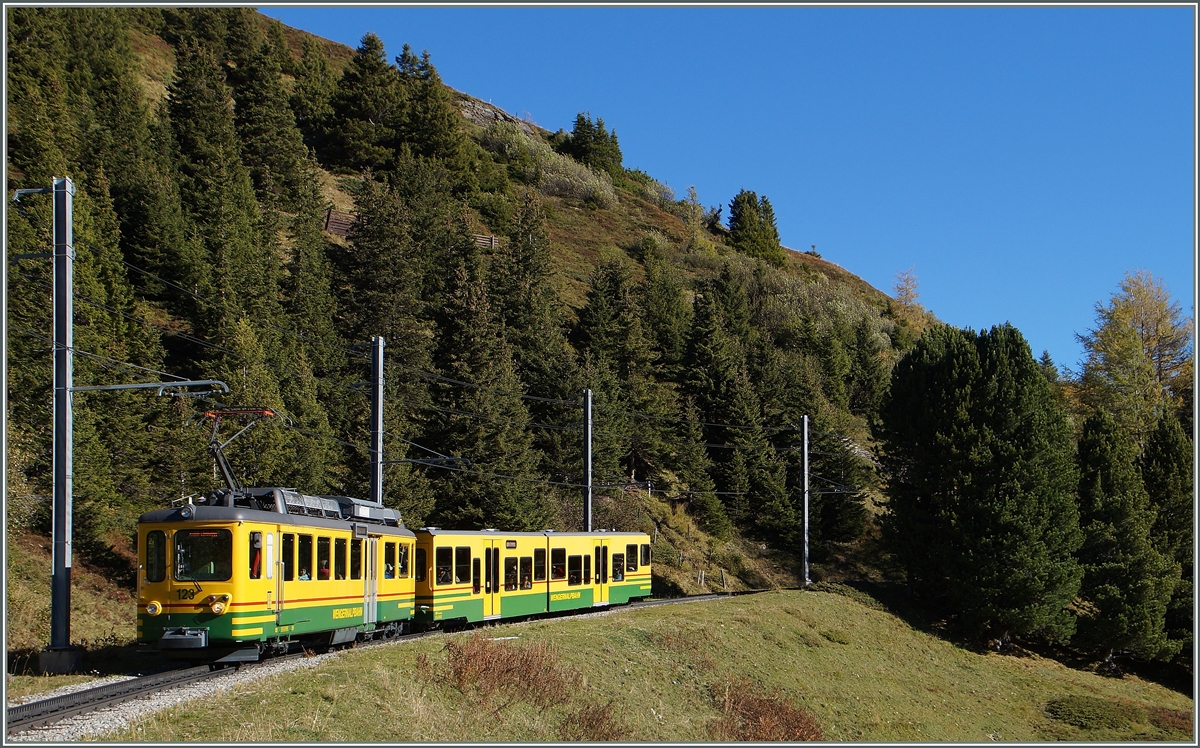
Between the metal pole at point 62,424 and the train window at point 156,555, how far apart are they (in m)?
1.51

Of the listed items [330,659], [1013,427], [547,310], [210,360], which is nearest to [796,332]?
[547,310]

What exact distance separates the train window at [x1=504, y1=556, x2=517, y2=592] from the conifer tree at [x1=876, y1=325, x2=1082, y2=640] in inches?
844

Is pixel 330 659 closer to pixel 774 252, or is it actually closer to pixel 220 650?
pixel 220 650

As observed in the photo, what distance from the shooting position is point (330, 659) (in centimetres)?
1703

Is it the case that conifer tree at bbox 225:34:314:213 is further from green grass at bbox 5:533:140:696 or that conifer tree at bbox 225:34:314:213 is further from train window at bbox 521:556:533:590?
train window at bbox 521:556:533:590

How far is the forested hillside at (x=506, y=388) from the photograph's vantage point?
113 feet

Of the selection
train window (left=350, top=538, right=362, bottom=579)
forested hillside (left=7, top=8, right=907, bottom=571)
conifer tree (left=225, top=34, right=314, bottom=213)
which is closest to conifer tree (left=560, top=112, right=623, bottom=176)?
forested hillside (left=7, top=8, right=907, bottom=571)

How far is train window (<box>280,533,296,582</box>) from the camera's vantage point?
17172mm

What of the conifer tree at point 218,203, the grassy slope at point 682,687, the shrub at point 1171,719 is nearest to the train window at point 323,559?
the grassy slope at point 682,687

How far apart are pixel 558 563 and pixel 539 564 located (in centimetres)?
125

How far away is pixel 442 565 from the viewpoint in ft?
80.6

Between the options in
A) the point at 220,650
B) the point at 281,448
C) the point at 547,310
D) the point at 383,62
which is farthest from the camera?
the point at 383,62

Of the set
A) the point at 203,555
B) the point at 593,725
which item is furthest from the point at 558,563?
the point at 203,555

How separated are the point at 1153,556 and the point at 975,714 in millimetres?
17612
